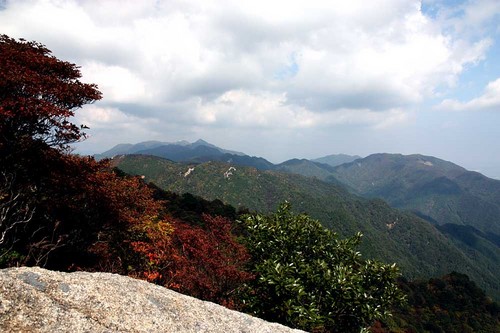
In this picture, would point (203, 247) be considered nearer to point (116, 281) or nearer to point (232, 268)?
point (232, 268)

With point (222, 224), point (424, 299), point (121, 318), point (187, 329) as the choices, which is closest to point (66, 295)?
point (121, 318)

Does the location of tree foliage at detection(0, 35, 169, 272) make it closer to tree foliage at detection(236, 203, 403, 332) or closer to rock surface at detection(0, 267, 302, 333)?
rock surface at detection(0, 267, 302, 333)

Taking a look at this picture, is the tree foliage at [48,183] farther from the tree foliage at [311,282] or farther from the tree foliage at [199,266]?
the tree foliage at [311,282]

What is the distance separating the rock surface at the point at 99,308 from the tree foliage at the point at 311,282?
6.92 feet

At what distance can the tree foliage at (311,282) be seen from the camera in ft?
49.2

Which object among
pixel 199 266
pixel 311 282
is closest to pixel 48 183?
pixel 199 266

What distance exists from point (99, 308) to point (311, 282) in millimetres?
9986

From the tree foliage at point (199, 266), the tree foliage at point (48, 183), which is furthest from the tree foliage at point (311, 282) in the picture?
the tree foliage at point (48, 183)

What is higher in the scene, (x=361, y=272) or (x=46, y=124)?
(x=46, y=124)

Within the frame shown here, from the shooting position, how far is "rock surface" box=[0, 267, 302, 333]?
8.69m

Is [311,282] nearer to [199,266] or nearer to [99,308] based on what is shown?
[199,266]

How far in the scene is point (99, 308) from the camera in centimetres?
1002

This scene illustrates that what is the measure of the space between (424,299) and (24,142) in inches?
4568

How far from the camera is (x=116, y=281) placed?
12141mm
